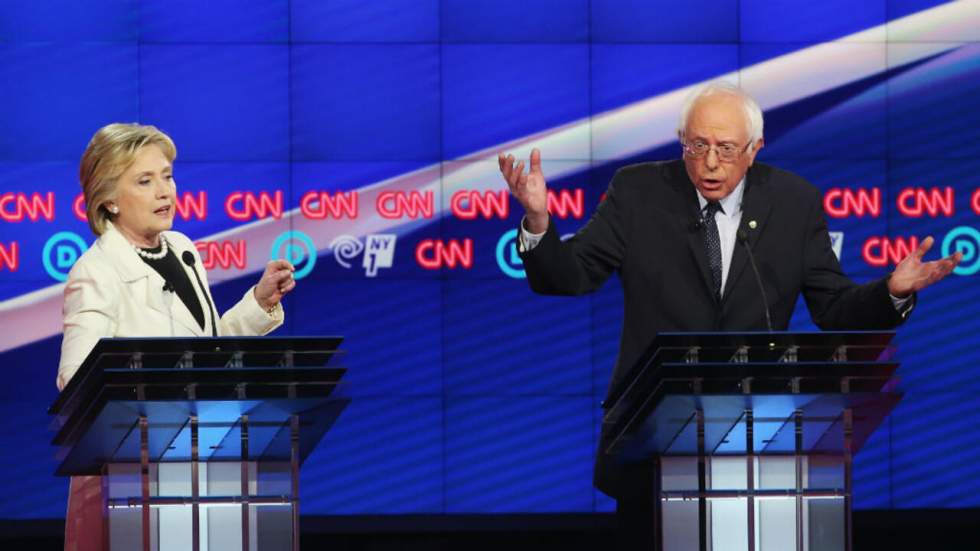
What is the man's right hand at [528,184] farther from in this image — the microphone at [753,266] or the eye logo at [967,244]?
the eye logo at [967,244]

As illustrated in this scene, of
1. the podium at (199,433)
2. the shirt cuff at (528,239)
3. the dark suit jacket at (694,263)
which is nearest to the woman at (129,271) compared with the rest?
the podium at (199,433)

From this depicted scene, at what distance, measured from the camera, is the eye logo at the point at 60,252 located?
7.07 meters

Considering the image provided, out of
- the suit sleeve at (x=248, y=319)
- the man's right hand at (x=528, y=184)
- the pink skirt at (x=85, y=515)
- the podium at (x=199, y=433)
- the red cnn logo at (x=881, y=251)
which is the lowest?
the pink skirt at (x=85, y=515)

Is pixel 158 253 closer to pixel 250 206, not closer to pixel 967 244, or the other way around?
pixel 250 206

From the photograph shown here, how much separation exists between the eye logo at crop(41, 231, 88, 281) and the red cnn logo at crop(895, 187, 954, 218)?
3477 mm

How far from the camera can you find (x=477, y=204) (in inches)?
282

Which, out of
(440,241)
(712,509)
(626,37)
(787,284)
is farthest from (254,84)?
(712,509)

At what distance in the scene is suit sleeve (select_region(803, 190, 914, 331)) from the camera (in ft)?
11.8

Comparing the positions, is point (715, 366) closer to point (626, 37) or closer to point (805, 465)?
point (805, 465)

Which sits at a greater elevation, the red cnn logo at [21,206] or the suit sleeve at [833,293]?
the red cnn logo at [21,206]

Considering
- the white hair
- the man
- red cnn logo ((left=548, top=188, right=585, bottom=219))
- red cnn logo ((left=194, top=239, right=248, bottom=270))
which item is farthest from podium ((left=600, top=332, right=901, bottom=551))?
red cnn logo ((left=194, top=239, right=248, bottom=270))

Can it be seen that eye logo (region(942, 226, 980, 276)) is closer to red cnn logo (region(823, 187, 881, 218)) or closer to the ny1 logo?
red cnn logo (region(823, 187, 881, 218))

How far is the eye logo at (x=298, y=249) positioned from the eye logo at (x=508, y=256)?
79 centimetres

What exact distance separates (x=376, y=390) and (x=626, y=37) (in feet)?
6.06
